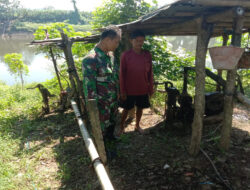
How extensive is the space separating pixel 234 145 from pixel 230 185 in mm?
1027

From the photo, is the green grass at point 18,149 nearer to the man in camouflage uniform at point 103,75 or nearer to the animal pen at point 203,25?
the man in camouflage uniform at point 103,75

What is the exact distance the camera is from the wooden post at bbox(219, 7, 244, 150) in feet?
7.17

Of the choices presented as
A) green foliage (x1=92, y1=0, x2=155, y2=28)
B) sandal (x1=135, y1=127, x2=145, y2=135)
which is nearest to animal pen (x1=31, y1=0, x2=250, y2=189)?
sandal (x1=135, y1=127, x2=145, y2=135)

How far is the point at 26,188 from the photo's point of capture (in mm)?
2439

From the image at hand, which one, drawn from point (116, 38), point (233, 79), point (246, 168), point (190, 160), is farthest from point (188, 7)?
point (246, 168)

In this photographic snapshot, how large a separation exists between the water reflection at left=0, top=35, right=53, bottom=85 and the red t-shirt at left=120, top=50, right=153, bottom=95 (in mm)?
9232

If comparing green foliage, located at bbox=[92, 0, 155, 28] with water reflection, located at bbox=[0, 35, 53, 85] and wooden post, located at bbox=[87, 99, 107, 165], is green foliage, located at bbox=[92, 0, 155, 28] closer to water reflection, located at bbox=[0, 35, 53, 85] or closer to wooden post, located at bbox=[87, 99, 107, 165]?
wooden post, located at bbox=[87, 99, 107, 165]

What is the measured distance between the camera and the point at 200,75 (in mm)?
2396

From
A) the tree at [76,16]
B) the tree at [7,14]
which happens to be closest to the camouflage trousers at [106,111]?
the tree at [7,14]

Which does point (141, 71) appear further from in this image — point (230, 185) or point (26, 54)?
point (26, 54)

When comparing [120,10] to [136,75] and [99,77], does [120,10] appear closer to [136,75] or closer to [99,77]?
[136,75]

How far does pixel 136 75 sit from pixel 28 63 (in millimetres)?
17683

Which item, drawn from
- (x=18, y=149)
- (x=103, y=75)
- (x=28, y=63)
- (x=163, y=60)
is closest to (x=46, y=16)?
(x=28, y=63)

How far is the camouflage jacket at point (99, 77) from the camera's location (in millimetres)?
2084
